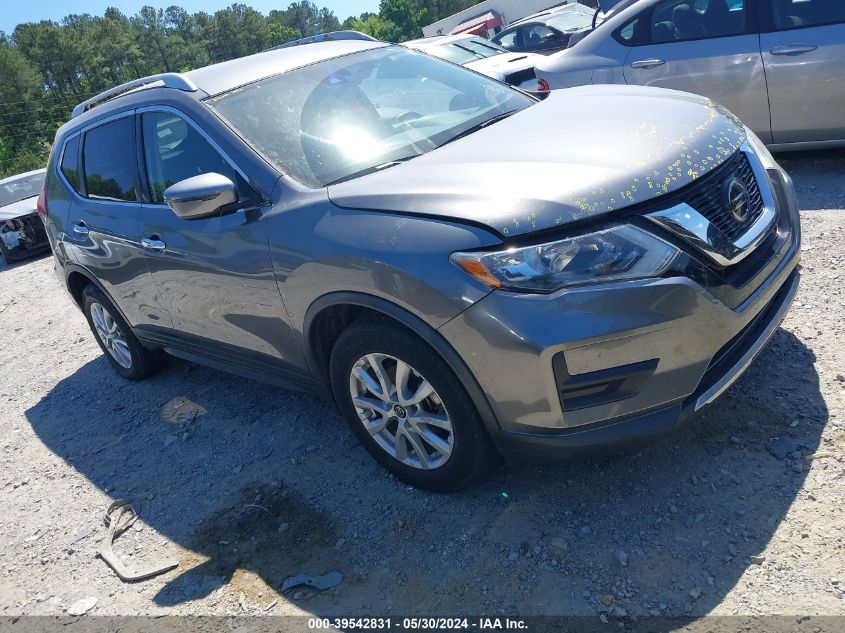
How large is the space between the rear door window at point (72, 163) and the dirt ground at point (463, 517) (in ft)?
5.50

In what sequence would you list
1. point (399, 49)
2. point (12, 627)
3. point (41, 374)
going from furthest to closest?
point (41, 374)
point (399, 49)
point (12, 627)

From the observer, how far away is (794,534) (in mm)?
2592

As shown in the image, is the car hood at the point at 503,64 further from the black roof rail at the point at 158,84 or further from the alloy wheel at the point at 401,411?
the alloy wheel at the point at 401,411

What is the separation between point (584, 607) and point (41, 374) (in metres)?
5.35

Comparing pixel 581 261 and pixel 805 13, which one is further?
pixel 805 13

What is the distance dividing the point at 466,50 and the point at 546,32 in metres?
5.70

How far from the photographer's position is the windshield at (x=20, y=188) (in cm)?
1298

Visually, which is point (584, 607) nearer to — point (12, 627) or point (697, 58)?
point (12, 627)

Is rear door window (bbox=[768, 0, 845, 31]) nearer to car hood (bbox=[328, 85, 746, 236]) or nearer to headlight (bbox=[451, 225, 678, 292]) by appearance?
car hood (bbox=[328, 85, 746, 236])

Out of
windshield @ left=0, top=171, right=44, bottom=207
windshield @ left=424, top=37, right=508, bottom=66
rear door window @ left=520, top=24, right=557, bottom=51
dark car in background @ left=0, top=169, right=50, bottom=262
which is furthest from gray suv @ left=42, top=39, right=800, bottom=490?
rear door window @ left=520, top=24, right=557, bottom=51

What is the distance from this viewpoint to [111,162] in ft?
14.6

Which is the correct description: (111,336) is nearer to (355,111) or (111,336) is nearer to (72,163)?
(72,163)

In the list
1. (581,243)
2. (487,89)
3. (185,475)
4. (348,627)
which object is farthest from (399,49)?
(348,627)

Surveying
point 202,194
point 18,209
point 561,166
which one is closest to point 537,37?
point 18,209
